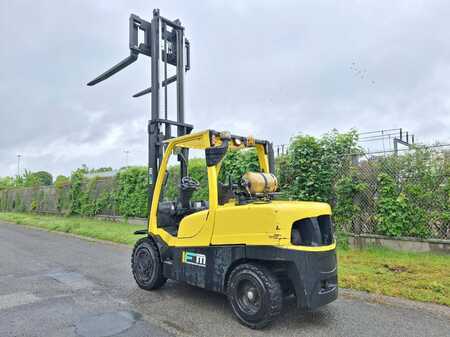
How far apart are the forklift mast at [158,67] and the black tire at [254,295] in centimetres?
221

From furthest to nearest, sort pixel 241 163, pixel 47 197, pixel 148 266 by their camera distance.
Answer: pixel 47 197 → pixel 241 163 → pixel 148 266

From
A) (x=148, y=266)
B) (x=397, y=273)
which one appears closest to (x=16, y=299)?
(x=148, y=266)

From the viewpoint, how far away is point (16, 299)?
5016 millimetres

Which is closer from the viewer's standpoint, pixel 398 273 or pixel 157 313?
pixel 157 313

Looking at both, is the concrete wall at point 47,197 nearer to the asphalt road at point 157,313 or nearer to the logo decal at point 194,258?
the asphalt road at point 157,313

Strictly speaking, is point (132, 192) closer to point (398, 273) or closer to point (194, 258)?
point (194, 258)

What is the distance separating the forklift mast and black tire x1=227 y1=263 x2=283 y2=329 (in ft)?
7.25

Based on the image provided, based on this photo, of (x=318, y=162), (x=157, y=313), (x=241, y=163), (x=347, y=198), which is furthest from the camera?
(x=241, y=163)

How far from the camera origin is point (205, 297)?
4.95 meters

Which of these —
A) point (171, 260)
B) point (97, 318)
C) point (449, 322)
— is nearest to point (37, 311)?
point (97, 318)

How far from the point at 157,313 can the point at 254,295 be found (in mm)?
1293

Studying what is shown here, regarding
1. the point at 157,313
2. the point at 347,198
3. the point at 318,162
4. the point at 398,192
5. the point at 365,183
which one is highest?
the point at 318,162

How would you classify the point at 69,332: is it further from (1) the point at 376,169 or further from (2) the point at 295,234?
(1) the point at 376,169

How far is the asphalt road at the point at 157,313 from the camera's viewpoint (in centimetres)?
381
